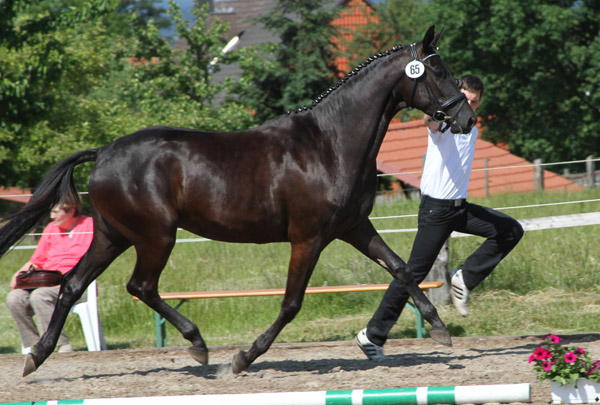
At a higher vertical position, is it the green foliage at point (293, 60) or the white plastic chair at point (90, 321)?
the white plastic chair at point (90, 321)

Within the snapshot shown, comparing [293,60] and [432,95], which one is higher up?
[432,95]

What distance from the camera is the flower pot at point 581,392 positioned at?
391 cm

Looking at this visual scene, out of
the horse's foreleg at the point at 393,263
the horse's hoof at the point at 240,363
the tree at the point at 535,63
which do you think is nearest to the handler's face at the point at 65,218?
the horse's hoof at the point at 240,363

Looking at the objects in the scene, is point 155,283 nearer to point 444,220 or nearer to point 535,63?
point 444,220

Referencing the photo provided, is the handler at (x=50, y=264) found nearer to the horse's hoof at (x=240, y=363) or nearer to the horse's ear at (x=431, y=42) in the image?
the horse's hoof at (x=240, y=363)

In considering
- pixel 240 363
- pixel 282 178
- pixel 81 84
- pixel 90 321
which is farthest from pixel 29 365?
pixel 81 84

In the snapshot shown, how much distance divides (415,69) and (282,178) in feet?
3.41

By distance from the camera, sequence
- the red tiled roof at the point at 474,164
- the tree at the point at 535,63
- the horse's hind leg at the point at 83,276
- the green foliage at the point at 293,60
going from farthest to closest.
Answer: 1. the tree at the point at 535,63
2. the green foliage at the point at 293,60
3. the red tiled roof at the point at 474,164
4. the horse's hind leg at the point at 83,276

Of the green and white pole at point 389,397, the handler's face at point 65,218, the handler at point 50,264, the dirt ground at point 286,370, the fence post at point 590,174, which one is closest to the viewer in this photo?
the green and white pole at point 389,397

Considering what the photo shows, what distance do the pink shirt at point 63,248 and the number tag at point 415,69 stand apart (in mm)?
2950

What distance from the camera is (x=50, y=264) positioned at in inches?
249

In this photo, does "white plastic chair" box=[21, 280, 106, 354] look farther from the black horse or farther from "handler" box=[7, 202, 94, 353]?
the black horse

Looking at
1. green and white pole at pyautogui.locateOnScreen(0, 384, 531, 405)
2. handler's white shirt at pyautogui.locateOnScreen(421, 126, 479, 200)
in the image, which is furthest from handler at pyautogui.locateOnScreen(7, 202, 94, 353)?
handler's white shirt at pyautogui.locateOnScreen(421, 126, 479, 200)

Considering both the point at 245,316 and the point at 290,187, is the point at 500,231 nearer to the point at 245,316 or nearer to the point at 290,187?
the point at 290,187
